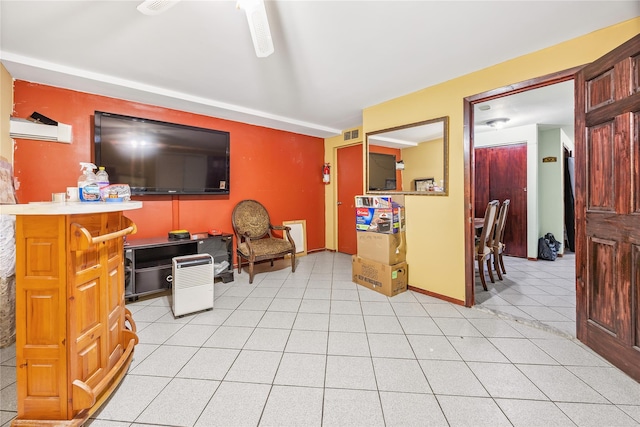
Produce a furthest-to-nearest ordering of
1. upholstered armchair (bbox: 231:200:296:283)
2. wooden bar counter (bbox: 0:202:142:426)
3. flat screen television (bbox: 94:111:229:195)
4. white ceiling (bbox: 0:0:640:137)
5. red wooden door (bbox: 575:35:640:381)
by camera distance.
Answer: upholstered armchair (bbox: 231:200:296:283), flat screen television (bbox: 94:111:229:195), white ceiling (bbox: 0:0:640:137), red wooden door (bbox: 575:35:640:381), wooden bar counter (bbox: 0:202:142:426)

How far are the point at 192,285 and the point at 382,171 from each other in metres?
2.69

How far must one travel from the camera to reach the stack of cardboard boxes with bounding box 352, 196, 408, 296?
2977 millimetres

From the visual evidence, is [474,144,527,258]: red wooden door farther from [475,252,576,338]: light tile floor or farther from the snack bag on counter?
the snack bag on counter

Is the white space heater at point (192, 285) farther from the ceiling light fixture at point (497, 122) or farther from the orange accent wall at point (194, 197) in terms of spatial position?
the ceiling light fixture at point (497, 122)

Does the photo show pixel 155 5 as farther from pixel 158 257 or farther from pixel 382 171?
pixel 382 171

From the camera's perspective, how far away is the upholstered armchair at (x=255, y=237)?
3486 mm

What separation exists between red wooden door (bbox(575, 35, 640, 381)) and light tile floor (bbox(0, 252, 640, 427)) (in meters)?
0.23

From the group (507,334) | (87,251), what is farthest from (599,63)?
(87,251)

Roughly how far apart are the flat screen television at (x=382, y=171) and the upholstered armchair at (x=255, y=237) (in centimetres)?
149

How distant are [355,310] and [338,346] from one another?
2.20ft

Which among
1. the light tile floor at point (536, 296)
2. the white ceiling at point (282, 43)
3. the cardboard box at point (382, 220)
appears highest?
the white ceiling at point (282, 43)

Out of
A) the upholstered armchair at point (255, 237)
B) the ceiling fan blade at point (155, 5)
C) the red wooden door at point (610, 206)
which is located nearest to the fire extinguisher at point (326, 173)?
the upholstered armchair at point (255, 237)

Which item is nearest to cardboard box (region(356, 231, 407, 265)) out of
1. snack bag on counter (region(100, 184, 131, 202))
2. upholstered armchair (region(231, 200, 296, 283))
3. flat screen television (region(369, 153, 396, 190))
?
flat screen television (region(369, 153, 396, 190))

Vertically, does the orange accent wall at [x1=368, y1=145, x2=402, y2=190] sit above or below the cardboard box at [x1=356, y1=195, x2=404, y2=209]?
above
